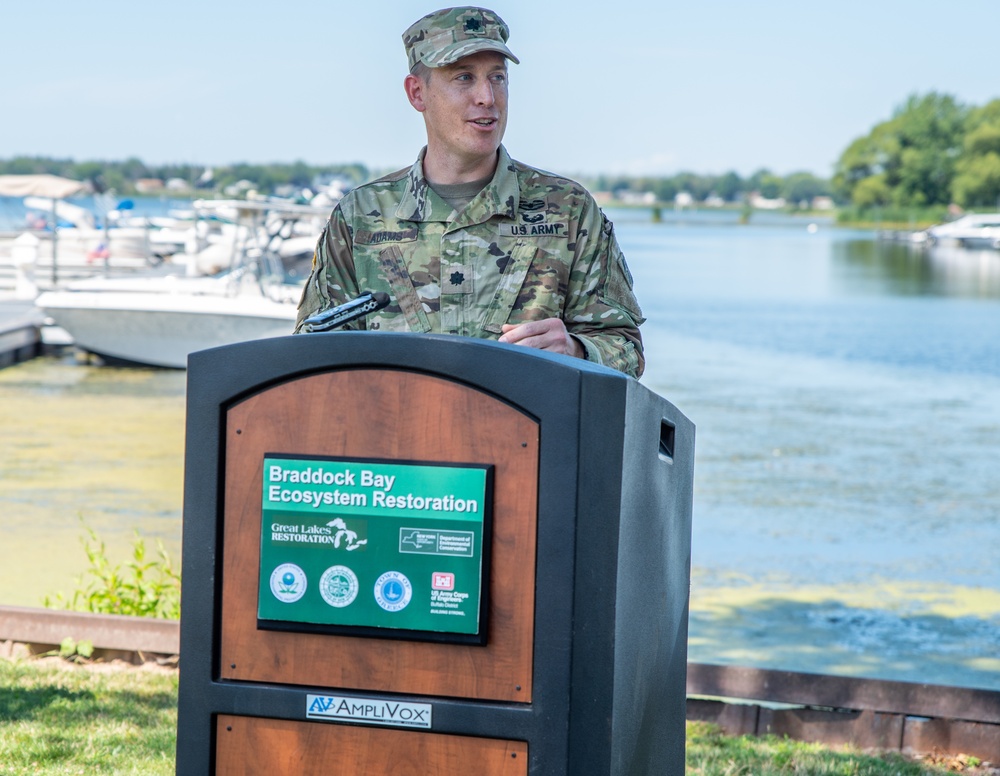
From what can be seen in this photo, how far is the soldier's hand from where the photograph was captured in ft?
7.05

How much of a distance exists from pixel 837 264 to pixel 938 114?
265 feet

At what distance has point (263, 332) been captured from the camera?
52.5 feet

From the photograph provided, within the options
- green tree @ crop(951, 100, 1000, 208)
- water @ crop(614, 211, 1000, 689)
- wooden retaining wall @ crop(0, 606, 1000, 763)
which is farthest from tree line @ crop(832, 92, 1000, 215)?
wooden retaining wall @ crop(0, 606, 1000, 763)

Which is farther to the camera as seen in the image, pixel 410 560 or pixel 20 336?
pixel 20 336

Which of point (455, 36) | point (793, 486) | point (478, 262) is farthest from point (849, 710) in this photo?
point (793, 486)

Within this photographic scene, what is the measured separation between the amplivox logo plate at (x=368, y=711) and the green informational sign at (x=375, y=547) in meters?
0.10

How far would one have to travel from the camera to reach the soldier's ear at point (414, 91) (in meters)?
2.68

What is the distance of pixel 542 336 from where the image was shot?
2178 millimetres

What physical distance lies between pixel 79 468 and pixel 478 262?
8559 millimetres

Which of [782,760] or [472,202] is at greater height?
[472,202]

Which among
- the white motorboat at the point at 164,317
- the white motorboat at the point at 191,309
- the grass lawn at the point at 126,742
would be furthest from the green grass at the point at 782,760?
the white motorboat at the point at 164,317

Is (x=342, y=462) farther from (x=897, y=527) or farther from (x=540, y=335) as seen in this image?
(x=897, y=527)

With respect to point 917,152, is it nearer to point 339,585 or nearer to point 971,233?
point 971,233

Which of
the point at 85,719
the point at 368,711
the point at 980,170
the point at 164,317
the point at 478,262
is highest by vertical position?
the point at 980,170
